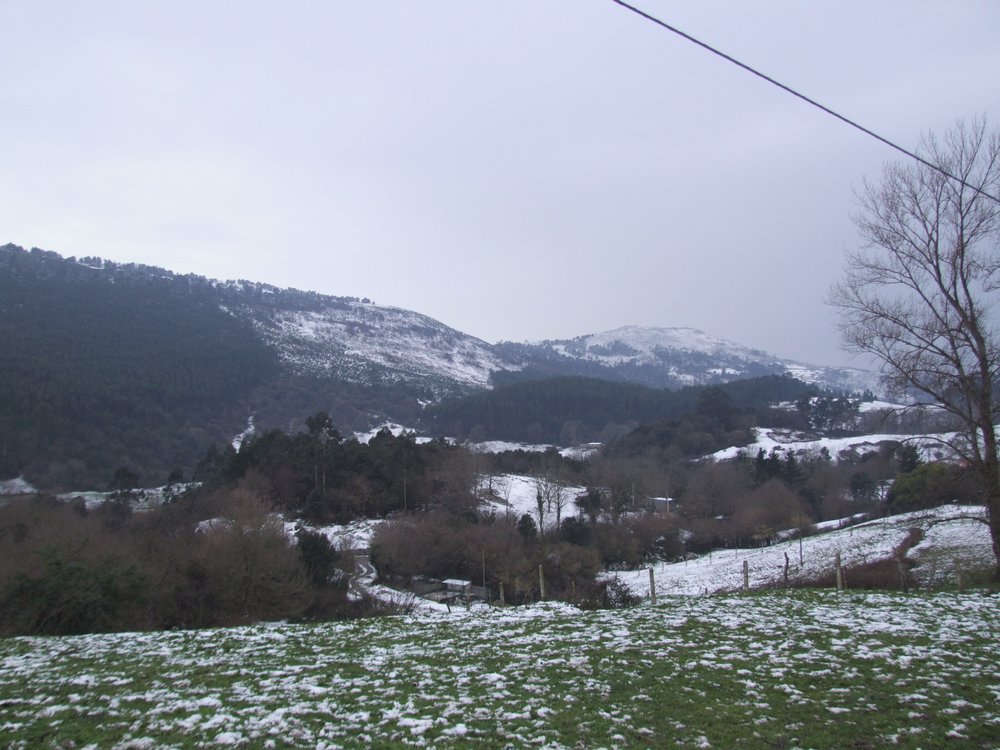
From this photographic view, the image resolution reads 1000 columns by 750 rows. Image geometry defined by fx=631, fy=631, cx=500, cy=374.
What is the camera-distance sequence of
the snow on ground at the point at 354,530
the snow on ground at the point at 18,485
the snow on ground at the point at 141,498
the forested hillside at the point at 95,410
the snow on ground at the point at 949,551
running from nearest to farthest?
1. the snow on ground at the point at 949,551
2. the snow on ground at the point at 354,530
3. the snow on ground at the point at 141,498
4. the snow on ground at the point at 18,485
5. the forested hillside at the point at 95,410

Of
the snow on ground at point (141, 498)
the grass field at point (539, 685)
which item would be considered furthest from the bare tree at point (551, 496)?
the grass field at point (539, 685)

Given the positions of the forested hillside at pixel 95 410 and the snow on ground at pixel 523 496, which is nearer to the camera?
the snow on ground at pixel 523 496

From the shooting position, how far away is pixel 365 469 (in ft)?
251

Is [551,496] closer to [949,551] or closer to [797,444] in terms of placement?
[949,551]

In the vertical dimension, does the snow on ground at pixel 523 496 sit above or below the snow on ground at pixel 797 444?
below

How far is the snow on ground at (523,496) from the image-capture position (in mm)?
81188

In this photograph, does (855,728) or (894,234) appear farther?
(894,234)

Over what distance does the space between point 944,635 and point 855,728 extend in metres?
6.74

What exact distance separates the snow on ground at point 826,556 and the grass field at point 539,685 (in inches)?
772

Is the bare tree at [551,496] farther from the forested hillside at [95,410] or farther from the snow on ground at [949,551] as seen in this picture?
the forested hillside at [95,410]

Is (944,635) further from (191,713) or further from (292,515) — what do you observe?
(292,515)

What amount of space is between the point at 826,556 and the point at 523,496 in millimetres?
51524

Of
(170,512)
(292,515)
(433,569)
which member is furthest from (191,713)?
(292,515)

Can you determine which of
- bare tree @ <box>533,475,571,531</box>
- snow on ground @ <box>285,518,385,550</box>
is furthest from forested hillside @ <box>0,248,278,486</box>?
bare tree @ <box>533,475,571,531</box>
